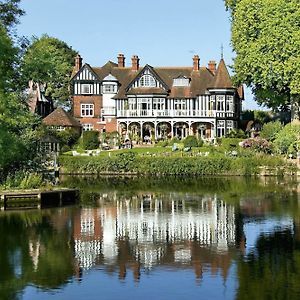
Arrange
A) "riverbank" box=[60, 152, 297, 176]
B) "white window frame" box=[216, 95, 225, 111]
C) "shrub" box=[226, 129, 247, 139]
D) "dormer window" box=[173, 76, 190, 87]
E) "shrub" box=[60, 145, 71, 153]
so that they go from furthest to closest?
"dormer window" box=[173, 76, 190, 87]
"white window frame" box=[216, 95, 225, 111]
"shrub" box=[226, 129, 247, 139]
"shrub" box=[60, 145, 71, 153]
"riverbank" box=[60, 152, 297, 176]

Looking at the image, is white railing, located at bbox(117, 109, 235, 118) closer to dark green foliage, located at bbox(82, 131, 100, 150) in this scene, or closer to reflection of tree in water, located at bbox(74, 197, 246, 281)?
dark green foliage, located at bbox(82, 131, 100, 150)

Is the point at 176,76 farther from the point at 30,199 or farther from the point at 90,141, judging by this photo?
the point at 30,199

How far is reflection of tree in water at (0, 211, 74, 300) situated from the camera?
16734 mm

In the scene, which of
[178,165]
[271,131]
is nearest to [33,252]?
[178,165]

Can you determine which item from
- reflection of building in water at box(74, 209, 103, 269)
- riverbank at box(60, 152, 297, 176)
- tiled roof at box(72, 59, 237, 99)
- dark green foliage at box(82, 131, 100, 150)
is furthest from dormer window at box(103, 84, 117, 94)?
reflection of building in water at box(74, 209, 103, 269)

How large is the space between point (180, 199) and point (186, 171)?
628 inches

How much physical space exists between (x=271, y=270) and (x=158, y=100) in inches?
1849

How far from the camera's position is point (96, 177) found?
48312mm

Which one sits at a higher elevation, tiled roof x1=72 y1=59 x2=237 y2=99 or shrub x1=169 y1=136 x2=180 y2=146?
tiled roof x1=72 y1=59 x2=237 y2=99

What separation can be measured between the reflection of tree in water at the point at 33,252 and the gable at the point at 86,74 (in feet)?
134

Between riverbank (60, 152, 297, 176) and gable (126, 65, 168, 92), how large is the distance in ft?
49.3

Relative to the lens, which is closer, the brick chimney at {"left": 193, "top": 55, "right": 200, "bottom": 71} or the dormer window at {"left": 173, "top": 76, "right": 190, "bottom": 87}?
the dormer window at {"left": 173, "top": 76, "right": 190, "bottom": 87}

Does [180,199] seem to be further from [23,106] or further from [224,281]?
[224,281]

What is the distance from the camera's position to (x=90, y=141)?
192ft
